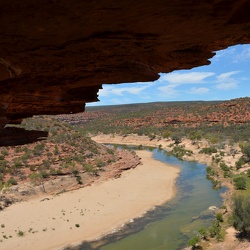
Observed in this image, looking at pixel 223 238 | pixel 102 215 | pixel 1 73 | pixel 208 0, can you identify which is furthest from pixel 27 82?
pixel 102 215

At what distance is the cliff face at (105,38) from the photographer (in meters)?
3.82

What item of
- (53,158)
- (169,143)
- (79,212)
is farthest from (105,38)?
(169,143)

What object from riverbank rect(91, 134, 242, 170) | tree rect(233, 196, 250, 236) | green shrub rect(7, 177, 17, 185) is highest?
riverbank rect(91, 134, 242, 170)

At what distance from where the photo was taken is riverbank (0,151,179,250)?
19.4 meters

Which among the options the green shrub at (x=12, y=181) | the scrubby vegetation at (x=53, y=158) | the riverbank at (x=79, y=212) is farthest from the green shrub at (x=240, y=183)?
the green shrub at (x=12, y=181)

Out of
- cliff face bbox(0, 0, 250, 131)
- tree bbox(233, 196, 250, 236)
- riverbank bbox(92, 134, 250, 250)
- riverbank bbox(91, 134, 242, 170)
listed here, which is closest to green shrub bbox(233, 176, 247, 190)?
riverbank bbox(92, 134, 250, 250)

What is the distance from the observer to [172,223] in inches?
864

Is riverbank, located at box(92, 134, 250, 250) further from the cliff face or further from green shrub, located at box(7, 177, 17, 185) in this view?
green shrub, located at box(7, 177, 17, 185)

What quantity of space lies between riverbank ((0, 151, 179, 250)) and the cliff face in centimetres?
1329

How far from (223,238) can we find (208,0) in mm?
16222

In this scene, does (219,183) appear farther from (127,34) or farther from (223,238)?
(127,34)

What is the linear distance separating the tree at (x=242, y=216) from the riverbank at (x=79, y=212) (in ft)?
24.1

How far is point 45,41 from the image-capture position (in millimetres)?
4777

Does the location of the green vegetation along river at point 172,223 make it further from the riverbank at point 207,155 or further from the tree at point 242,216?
the tree at point 242,216
